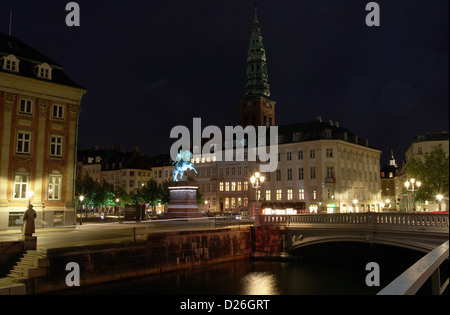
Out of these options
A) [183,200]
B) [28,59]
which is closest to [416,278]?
[28,59]

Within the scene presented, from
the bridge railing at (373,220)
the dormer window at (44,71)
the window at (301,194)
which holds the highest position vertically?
the dormer window at (44,71)

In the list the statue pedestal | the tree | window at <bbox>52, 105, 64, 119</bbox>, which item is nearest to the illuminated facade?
the tree

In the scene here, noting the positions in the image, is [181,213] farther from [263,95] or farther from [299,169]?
[263,95]

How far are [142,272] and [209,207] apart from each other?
57399 mm

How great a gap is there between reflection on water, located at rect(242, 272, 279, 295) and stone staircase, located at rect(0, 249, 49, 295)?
11092mm

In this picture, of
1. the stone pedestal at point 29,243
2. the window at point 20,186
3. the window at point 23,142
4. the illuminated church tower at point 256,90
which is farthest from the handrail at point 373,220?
the illuminated church tower at point 256,90

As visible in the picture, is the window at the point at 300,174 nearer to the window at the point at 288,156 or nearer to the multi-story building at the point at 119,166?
the window at the point at 288,156

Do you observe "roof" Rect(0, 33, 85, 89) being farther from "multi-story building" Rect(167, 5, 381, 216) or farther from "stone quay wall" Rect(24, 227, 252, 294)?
"multi-story building" Rect(167, 5, 381, 216)

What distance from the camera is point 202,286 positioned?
959 inches

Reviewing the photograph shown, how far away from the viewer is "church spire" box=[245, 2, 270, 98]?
9131cm

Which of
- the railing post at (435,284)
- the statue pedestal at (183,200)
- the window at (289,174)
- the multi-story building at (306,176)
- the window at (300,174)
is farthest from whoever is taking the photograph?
the window at (289,174)

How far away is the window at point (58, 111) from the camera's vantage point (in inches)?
1405

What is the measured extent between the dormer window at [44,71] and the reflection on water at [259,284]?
965 inches
